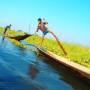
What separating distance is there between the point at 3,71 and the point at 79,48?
14.0m

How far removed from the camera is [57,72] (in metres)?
13.3

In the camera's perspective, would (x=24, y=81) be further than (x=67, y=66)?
No

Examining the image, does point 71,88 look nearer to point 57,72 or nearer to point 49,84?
point 49,84

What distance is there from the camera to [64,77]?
1232 cm

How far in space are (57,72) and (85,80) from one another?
2.03m

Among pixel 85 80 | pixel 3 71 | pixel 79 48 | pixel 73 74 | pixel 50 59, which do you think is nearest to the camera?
pixel 3 71

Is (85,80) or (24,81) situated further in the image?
(85,80)

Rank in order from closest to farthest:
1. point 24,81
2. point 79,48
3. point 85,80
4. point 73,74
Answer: point 24,81 < point 85,80 < point 73,74 < point 79,48

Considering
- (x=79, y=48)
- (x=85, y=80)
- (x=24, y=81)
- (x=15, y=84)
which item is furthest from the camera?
(x=79, y=48)

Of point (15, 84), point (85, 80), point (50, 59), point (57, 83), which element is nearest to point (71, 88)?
point (57, 83)

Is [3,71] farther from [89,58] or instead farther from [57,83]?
[89,58]

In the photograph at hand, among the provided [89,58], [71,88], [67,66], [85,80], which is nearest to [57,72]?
[67,66]

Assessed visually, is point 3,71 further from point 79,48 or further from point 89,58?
point 79,48

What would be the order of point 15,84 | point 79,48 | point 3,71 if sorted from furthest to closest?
point 79,48 → point 3,71 → point 15,84
